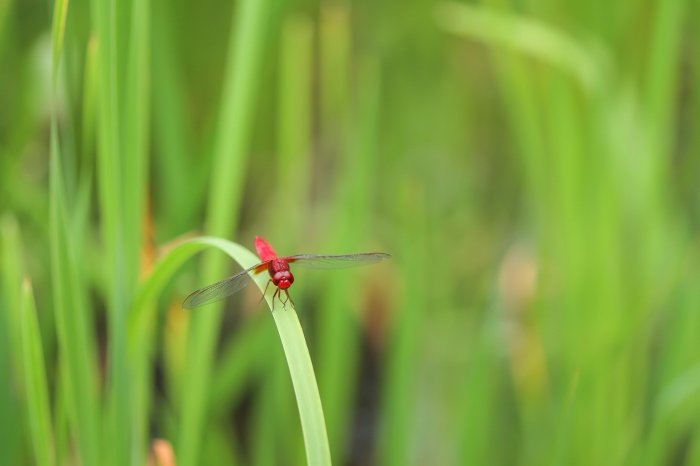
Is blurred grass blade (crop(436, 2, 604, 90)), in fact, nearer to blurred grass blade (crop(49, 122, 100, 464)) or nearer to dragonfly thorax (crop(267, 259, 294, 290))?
dragonfly thorax (crop(267, 259, 294, 290))

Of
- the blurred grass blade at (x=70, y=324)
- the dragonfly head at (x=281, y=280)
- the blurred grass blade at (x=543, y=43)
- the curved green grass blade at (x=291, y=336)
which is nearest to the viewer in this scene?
the curved green grass blade at (x=291, y=336)

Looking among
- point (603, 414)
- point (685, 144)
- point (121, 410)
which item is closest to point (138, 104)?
point (121, 410)

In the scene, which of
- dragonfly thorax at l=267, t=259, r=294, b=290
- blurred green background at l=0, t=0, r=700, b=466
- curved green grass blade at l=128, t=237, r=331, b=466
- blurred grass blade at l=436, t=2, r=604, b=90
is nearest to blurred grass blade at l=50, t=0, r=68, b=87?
blurred green background at l=0, t=0, r=700, b=466

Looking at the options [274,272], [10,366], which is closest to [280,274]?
[274,272]

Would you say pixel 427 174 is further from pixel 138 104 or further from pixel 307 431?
pixel 307 431

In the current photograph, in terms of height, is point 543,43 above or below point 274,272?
above

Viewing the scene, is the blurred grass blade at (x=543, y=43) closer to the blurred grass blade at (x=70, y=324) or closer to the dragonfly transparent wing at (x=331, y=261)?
the dragonfly transparent wing at (x=331, y=261)

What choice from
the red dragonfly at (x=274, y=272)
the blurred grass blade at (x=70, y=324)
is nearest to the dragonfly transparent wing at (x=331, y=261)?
the red dragonfly at (x=274, y=272)

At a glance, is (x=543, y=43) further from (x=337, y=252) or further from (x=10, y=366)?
(x=10, y=366)
